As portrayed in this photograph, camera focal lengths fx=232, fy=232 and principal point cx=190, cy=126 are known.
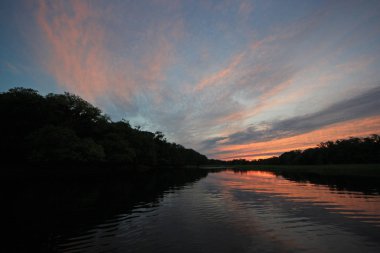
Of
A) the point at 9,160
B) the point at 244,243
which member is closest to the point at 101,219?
the point at 244,243

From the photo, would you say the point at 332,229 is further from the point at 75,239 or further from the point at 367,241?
the point at 75,239

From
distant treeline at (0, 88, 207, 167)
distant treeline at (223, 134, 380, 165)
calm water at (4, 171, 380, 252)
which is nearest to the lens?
calm water at (4, 171, 380, 252)

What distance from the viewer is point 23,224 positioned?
16.6 metres

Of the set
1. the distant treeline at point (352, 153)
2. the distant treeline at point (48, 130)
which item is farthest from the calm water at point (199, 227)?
the distant treeline at point (352, 153)

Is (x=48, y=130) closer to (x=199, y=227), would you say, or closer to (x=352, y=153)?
(x=199, y=227)

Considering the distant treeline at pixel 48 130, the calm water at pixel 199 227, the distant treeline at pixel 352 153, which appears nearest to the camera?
the calm water at pixel 199 227

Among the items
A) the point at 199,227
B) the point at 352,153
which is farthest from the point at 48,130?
the point at 352,153

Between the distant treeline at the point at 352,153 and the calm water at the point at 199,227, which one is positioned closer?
the calm water at the point at 199,227

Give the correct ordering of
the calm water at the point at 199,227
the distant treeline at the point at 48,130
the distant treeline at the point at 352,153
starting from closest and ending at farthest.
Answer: the calm water at the point at 199,227 < the distant treeline at the point at 48,130 < the distant treeline at the point at 352,153

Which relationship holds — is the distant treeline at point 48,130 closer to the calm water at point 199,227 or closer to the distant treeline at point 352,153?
the calm water at point 199,227

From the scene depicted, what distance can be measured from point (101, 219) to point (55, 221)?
3317 millimetres

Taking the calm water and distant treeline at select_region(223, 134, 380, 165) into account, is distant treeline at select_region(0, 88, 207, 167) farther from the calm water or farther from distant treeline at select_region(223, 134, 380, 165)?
distant treeline at select_region(223, 134, 380, 165)

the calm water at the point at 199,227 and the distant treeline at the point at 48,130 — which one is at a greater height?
the distant treeline at the point at 48,130

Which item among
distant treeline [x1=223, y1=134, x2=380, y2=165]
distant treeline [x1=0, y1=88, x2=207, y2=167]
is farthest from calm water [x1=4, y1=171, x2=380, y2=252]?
distant treeline [x1=223, y1=134, x2=380, y2=165]
